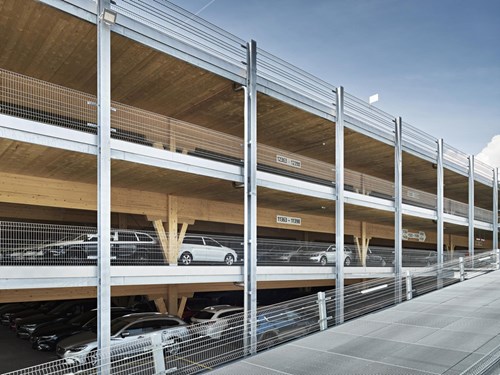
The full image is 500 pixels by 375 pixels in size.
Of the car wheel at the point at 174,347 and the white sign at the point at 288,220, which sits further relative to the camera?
the white sign at the point at 288,220

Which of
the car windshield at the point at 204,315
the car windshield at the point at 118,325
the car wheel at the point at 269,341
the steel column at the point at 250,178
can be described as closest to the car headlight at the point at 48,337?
the car windshield at the point at 118,325

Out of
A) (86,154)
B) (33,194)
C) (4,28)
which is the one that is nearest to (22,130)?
(86,154)

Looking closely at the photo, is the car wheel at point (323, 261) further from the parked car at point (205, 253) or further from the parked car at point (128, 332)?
the parked car at point (128, 332)

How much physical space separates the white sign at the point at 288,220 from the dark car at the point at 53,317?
8.37 metres

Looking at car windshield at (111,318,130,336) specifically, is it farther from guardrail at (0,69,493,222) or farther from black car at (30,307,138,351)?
guardrail at (0,69,493,222)

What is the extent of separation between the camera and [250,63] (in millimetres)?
10695

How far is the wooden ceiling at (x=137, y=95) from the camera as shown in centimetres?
823

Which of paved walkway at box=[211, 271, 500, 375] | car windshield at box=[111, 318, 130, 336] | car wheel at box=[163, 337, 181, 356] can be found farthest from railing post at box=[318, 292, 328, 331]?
car windshield at box=[111, 318, 130, 336]

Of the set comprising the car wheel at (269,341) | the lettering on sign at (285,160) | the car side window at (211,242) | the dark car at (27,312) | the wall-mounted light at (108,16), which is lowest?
the dark car at (27,312)

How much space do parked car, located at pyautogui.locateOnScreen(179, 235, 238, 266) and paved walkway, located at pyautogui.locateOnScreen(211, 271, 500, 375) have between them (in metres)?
4.63

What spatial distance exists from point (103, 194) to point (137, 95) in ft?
13.1

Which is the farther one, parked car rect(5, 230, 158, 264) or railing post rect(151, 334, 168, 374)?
parked car rect(5, 230, 158, 264)

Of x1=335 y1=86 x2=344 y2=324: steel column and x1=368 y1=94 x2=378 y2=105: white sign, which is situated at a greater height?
x1=368 y1=94 x2=378 y2=105: white sign

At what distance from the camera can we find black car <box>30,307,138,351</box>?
12875 millimetres
